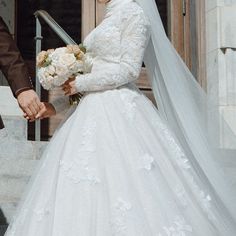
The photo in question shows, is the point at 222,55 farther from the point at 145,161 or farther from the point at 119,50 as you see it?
the point at 145,161

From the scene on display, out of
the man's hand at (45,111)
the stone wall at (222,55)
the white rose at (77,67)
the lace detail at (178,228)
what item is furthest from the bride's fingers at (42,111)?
the stone wall at (222,55)

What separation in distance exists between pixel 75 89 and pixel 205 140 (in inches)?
29.7

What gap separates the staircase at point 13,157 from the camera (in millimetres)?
4223

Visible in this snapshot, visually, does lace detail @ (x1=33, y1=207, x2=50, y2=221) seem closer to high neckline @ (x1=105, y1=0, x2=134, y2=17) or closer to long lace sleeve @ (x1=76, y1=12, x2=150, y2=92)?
long lace sleeve @ (x1=76, y1=12, x2=150, y2=92)

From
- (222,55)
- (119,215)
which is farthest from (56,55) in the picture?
(222,55)

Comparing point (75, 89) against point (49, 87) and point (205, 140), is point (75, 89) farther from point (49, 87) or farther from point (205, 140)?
point (205, 140)

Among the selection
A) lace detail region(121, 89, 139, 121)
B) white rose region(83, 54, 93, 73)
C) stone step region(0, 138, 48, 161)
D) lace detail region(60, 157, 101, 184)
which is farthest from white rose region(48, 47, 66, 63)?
stone step region(0, 138, 48, 161)

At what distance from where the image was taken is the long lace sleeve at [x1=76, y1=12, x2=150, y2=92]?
11.4 ft

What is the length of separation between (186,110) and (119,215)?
86 centimetres

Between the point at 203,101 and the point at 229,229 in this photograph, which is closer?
the point at 229,229

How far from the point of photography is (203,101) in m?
3.73

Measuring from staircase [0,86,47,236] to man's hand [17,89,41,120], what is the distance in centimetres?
110

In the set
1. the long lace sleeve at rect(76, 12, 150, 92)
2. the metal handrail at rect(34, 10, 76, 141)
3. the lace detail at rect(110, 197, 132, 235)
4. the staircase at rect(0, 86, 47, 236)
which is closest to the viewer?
the lace detail at rect(110, 197, 132, 235)

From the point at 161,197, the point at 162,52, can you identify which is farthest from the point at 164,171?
the point at 162,52
